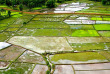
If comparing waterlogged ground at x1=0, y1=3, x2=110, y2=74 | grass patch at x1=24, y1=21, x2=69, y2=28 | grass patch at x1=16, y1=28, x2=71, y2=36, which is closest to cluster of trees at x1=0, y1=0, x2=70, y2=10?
grass patch at x1=24, y1=21, x2=69, y2=28

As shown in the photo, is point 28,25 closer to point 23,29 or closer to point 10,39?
point 23,29

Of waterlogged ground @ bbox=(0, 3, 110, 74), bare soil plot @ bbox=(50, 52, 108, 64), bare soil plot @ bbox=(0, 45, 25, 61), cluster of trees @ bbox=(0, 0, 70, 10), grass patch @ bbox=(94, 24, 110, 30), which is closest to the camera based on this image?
waterlogged ground @ bbox=(0, 3, 110, 74)

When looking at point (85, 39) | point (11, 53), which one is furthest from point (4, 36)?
point (85, 39)

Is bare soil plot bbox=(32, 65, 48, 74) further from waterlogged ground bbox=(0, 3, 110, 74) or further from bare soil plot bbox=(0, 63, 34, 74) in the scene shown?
bare soil plot bbox=(0, 63, 34, 74)

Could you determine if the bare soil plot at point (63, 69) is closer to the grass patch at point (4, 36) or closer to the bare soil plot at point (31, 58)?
the bare soil plot at point (31, 58)

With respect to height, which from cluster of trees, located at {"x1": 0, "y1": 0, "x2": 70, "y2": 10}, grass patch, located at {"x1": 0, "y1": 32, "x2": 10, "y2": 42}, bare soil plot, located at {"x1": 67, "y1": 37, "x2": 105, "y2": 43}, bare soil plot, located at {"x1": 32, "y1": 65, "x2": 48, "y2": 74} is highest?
cluster of trees, located at {"x1": 0, "y1": 0, "x2": 70, "y2": 10}

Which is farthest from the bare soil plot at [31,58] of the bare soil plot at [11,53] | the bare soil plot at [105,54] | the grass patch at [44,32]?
the bare soil plot at [105,54]

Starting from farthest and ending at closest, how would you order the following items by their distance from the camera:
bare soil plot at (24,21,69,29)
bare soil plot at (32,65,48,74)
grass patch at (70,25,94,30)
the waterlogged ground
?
bare soil plot at (24,21,69,29) < grass patch at (70,25,94,30) < the waterlogged ground < bare soil plot at (32,65,48,74)

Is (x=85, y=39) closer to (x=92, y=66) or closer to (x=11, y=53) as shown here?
(x=92, y=66)
